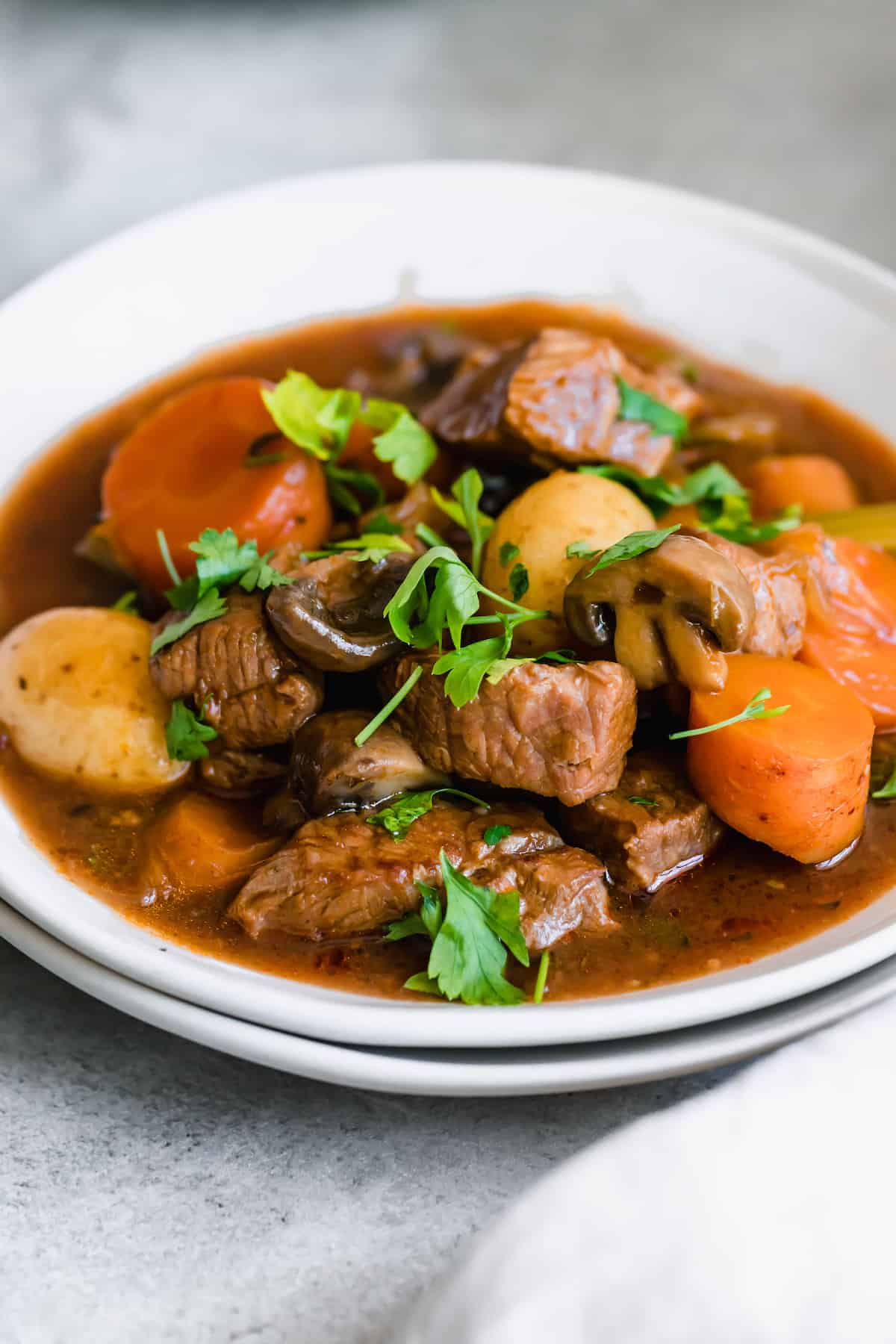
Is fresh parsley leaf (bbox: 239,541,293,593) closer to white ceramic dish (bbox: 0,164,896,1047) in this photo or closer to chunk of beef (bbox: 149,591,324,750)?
chunk of beef (bbox: 149,591,324,750)

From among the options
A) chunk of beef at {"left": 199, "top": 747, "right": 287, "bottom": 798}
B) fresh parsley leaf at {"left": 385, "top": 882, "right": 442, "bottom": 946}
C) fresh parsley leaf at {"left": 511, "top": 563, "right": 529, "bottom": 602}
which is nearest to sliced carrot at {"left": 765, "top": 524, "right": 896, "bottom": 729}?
fresh parsley leaf at {"left": 511, "top": 563, "right": 529, "bottom": 602}

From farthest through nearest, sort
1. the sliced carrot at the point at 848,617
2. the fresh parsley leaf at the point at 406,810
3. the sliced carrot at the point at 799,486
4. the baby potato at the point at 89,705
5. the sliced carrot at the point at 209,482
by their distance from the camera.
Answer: the sliced carrot at the point at 799,486 → the sliced carrot at the point at 209,482 → the sliced carrot at the point at 848,617 → the baby potato at the point at 89,705 → the fresh parsley leaf at the point at 406,810

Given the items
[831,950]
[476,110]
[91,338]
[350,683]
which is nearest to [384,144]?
[476,110]

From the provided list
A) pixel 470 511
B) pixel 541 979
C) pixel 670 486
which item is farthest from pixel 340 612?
pixel 670 486

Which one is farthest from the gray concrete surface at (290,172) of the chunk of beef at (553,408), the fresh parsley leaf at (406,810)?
the chunk of beef at (553,408)

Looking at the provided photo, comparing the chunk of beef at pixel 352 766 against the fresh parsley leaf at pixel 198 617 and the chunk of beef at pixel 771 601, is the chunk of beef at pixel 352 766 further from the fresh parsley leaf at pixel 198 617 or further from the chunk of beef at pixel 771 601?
the chunk of beef at pixel 771 601

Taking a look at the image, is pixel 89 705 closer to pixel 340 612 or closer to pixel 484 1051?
pixel 340 612
